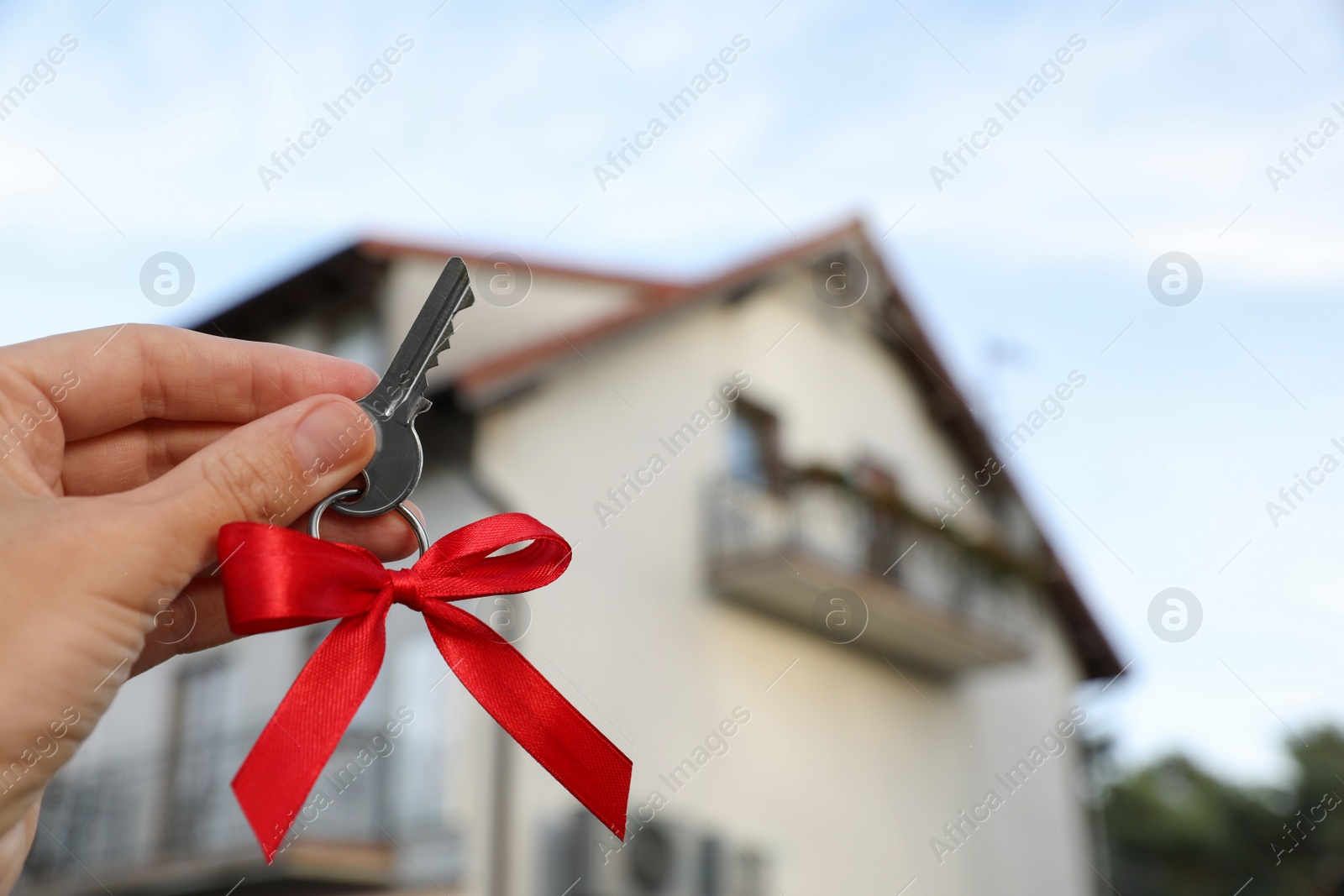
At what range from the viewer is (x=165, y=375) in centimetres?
121

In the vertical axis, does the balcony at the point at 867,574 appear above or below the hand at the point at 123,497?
below

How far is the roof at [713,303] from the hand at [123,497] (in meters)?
5.38

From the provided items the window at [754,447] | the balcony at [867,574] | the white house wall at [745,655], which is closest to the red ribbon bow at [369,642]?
the white house wall at [745,655]

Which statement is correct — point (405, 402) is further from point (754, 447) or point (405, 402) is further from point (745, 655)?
point (754, 447)

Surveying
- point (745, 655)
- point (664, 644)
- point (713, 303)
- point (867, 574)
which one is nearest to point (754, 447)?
point (713, 303)

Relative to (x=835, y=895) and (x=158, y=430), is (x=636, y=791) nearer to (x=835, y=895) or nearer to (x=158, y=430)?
(x=835, y=895)

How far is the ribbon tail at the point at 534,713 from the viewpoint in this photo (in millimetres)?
1066

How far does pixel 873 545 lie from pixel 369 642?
8061mm

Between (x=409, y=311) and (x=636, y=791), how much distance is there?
10.1ft

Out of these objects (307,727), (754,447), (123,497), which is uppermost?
(123,497)

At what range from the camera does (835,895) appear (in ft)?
26.5

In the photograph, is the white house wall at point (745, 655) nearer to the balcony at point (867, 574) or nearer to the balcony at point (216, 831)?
the balcony at point (867, 574)

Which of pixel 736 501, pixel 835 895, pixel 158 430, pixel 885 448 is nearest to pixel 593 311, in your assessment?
pixel 736 501

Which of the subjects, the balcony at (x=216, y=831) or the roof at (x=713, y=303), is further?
the roof at (x=713, y=303)
